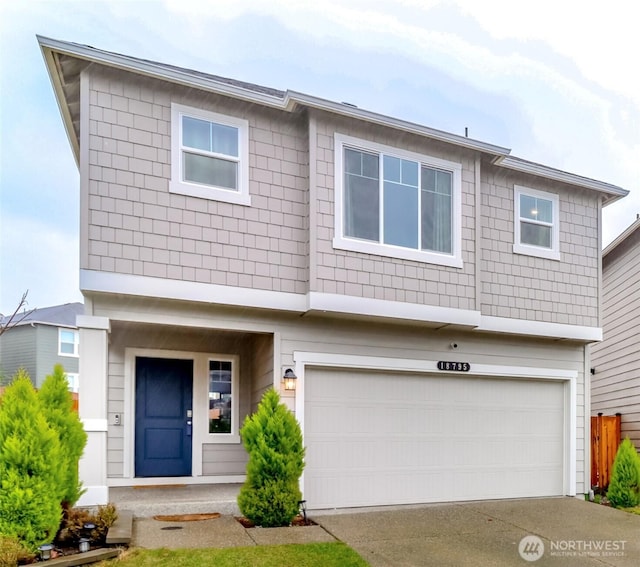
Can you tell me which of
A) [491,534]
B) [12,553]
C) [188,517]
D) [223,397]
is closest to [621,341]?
[491,534]

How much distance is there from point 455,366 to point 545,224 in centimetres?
299

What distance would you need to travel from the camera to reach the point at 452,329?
859 cm

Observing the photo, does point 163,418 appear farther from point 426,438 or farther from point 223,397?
point 426,438

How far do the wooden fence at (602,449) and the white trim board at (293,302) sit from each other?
2.71 meters

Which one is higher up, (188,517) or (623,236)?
(623,236)

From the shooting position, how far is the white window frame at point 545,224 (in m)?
9.23

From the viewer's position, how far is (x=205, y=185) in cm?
712

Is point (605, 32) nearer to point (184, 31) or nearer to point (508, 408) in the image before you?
point (508, 408)

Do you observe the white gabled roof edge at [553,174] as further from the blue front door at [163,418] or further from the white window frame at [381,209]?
the blue front door at [163,418]

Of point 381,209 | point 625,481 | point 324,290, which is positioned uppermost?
point 381,209

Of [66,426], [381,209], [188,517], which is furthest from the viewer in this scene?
[381,209]

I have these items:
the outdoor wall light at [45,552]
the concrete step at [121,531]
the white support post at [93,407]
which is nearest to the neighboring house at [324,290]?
the white support post at [93,407]

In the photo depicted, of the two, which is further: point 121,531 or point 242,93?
point 242,93

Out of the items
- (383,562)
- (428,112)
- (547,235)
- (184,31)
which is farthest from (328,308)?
(428,112)
